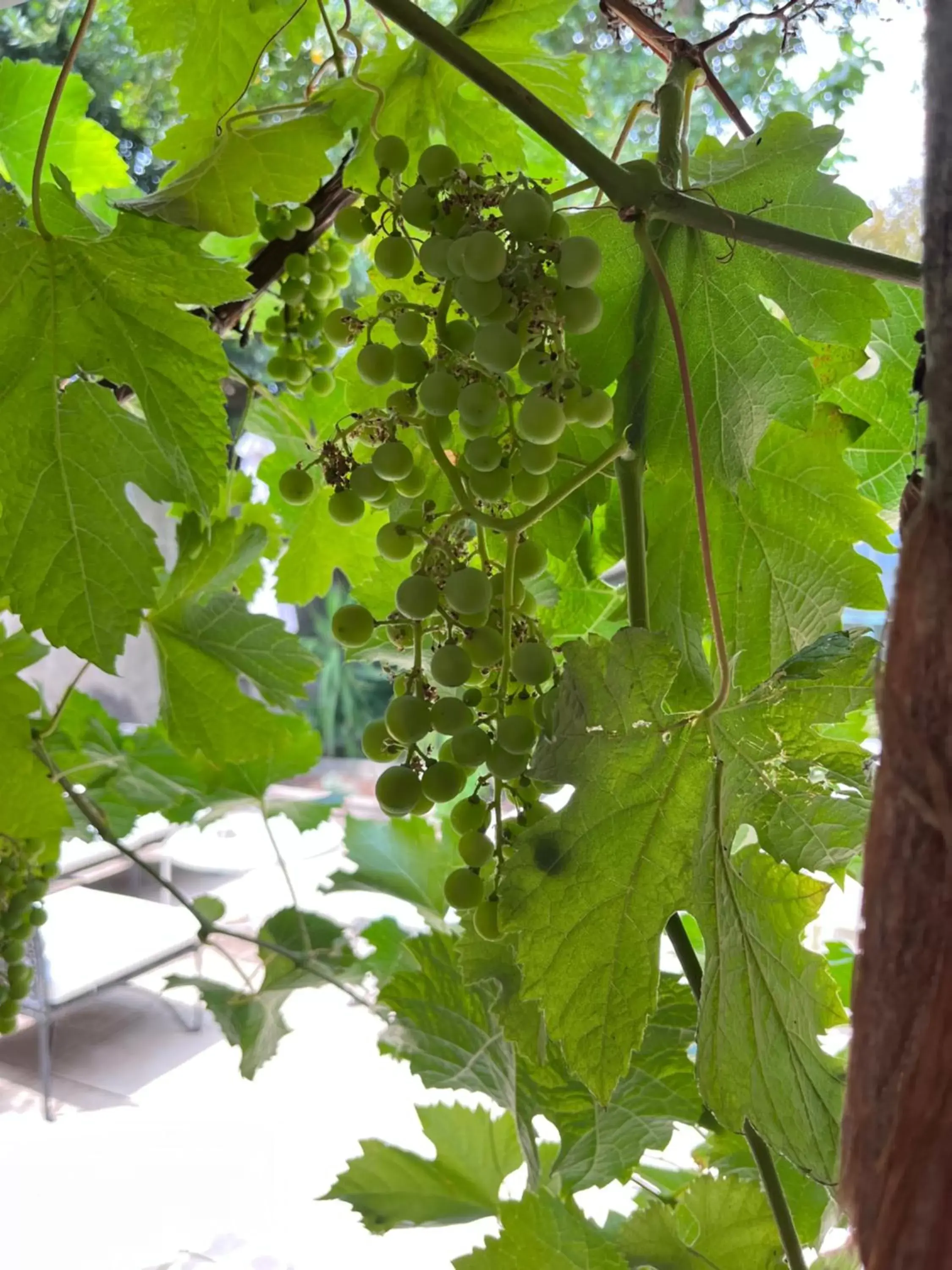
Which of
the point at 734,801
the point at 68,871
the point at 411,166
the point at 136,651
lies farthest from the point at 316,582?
the point at 68,871

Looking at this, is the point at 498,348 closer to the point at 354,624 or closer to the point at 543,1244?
the point at 354,624

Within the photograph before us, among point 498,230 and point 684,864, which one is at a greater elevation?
point 498,230

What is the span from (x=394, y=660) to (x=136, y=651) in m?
1.33

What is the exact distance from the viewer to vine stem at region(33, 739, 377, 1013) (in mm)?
690

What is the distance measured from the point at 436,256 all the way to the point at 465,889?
0.22m

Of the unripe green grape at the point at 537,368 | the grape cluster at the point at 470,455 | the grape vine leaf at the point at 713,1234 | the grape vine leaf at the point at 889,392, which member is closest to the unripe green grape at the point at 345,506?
the grape cluster at the point at 470,455

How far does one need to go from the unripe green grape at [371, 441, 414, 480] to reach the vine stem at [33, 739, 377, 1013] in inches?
16.2

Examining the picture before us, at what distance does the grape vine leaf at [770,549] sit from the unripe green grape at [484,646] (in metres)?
0.09

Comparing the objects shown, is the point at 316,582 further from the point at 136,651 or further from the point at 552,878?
the point at 136,651

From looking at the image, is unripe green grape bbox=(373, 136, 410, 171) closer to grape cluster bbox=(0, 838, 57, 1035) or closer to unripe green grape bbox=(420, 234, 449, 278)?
unripe green grape bbox=(420, 234, 449, 278)

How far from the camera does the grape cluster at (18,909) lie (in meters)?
0.68

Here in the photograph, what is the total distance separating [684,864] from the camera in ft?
1.15

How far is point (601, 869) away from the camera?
1.11 ft

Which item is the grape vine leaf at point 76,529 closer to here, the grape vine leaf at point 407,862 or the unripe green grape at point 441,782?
the unripe green grape at point 441,782
